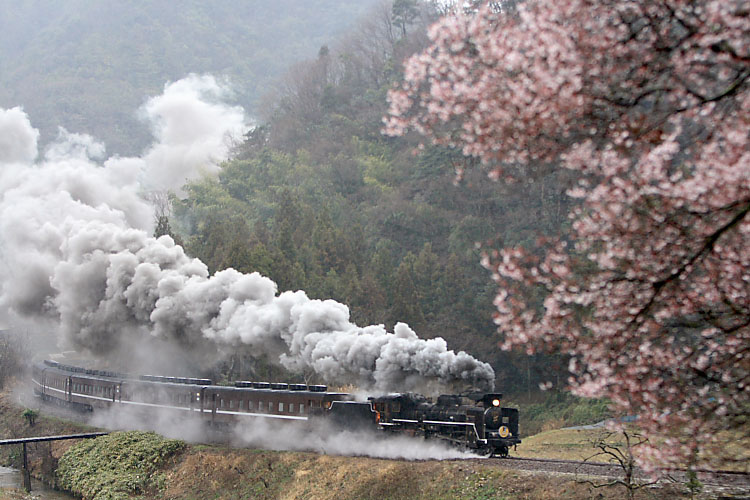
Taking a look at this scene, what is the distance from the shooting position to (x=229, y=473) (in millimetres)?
30625

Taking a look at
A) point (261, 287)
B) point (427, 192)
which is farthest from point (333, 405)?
point (427, 192)

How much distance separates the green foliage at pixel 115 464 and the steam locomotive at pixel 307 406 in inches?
76.6

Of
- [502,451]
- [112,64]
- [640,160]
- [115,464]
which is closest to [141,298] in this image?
[115,464]

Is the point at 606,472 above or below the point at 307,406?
below

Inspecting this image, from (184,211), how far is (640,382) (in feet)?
270

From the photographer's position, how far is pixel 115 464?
33844mm

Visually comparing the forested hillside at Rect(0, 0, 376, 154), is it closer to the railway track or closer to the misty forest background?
the misty forest background

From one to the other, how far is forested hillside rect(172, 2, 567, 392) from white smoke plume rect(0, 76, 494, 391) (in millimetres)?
9897

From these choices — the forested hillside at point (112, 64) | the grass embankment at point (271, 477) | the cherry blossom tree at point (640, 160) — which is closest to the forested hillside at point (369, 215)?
the grass embankment at point (271, 477)

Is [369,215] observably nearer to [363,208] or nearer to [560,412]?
[363,208]

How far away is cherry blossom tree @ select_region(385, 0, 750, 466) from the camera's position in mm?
9422

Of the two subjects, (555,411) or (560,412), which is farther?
(555,411)

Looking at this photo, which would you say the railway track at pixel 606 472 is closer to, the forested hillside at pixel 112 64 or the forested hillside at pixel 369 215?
the forested hillside at pixel 369 215

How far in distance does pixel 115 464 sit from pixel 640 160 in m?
→ 29.7
